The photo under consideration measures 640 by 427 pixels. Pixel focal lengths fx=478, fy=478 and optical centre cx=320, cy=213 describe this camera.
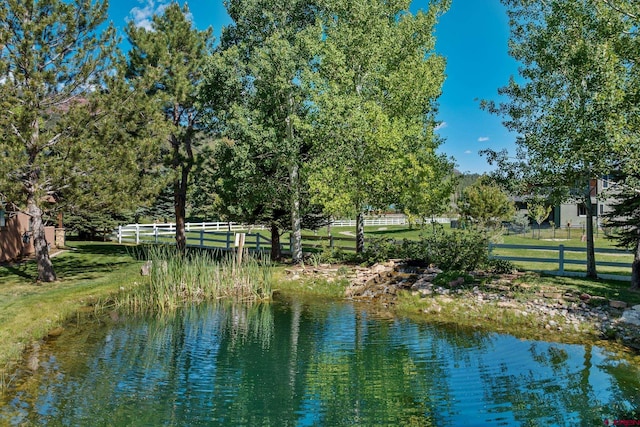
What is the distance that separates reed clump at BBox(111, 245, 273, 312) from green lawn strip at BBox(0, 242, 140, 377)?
52.9 inches

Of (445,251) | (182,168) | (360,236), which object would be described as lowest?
(445,251)

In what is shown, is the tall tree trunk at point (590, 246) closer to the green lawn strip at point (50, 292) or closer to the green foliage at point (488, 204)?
the green lawn strip at point (50, 292)

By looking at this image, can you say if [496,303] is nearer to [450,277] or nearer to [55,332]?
[450,277]

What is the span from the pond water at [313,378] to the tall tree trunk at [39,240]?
614cm

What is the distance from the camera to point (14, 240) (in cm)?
2411

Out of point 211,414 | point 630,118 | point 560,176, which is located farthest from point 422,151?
point 211,414

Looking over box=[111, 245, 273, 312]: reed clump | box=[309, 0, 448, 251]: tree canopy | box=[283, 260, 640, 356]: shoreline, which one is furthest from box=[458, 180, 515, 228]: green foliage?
box=[111, 245, 273, 312]: reed clump

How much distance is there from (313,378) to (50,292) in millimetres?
11155

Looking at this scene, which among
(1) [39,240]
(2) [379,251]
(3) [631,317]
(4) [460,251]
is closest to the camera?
(3) [631,317]

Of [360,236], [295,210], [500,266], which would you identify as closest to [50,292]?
[295,210]

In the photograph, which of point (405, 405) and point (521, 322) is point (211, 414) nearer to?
point (405, 405)

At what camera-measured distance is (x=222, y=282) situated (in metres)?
17.1

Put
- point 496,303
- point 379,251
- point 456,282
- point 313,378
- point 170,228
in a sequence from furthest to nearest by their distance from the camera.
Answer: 1. point 170,228
2. point 379,251
3. point 456,282
4. point 496,303
5. point 313,378

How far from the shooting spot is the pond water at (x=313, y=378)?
24.8 feet
